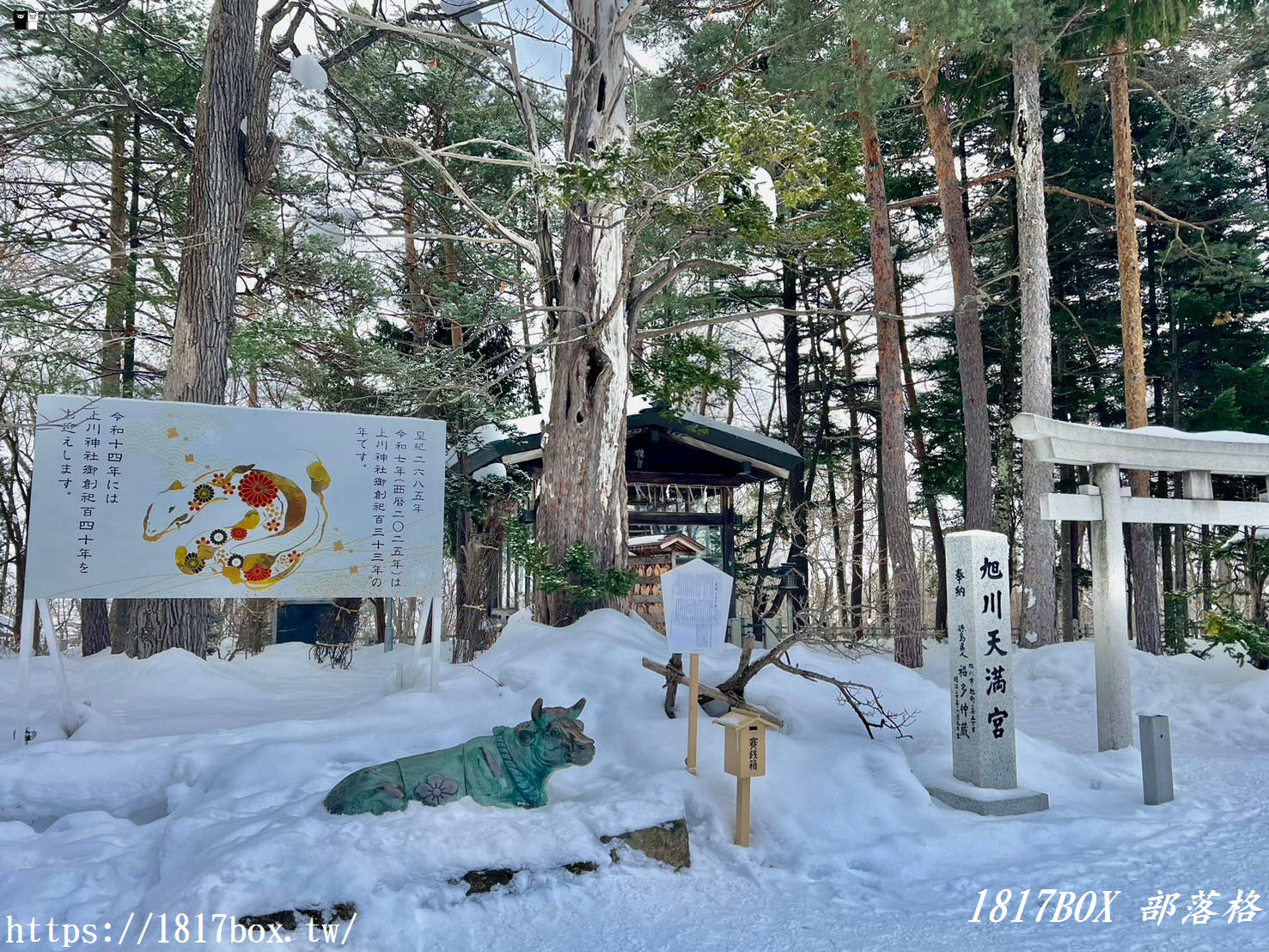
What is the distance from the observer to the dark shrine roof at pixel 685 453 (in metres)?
12.3

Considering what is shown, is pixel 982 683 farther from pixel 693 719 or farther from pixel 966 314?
pixel 966 314

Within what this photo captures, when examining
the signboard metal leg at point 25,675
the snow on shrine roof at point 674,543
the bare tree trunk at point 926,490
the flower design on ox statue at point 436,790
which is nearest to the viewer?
the flower design on ox statue at point 436,790

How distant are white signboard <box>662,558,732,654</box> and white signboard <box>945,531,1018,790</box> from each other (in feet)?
5.10

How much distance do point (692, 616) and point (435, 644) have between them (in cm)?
222

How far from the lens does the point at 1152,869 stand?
4430 millimetres

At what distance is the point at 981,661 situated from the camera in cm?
575

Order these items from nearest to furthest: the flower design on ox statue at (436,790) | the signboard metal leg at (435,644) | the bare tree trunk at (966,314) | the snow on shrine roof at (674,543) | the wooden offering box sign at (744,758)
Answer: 1. the flower design on ox statue at (436,790)
2. the wooden offering box sign at (744,758)
3. the signboard metal leg at (435,644)
4. the bare tree trunk at (966,314)
5. the snow on shrine roof at (674,543)

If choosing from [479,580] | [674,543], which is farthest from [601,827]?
[674,543]

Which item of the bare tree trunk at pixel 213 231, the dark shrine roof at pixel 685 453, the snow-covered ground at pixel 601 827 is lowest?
the snow-covered ground at pixel 601 827

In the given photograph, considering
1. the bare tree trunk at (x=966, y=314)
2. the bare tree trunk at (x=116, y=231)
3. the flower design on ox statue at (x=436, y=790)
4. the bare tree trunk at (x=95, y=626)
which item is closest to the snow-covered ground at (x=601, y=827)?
the flower design on ox statue at (x=436, y=790)

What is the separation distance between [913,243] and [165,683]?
1713 cm

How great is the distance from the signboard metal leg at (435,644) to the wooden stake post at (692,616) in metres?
1.99

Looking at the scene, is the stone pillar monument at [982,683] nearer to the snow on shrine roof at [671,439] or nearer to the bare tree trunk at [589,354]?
the bare tree trunk at [589,354]

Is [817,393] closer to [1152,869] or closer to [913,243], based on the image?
[913,243]
